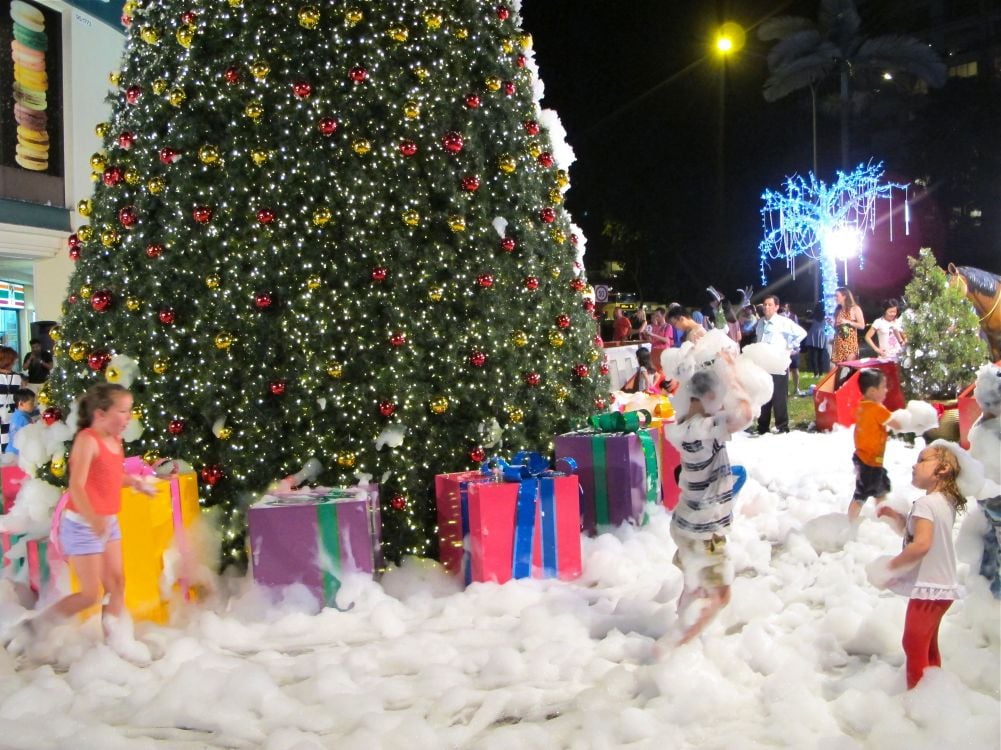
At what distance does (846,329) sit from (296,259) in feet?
29.5

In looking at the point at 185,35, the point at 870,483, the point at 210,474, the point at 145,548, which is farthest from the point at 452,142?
the point at 870,483

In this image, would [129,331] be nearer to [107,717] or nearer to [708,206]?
[107,717]

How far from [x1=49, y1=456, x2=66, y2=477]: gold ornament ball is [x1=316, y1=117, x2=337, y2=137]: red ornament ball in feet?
9.43

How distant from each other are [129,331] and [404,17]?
9.72 feet

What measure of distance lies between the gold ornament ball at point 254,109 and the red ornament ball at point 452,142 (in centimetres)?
128

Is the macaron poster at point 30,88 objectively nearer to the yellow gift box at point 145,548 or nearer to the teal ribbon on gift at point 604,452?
the yellow gift box at point 145,548

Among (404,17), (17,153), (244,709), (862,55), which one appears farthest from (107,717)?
(862,55)

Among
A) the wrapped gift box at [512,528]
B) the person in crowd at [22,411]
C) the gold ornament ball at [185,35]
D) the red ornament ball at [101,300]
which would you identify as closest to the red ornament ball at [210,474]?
the red ornament ball at [101,300]

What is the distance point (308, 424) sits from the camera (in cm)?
607

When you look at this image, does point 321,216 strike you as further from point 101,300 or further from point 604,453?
point 604,453

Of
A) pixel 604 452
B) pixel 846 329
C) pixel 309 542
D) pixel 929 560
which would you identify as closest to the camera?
pixel 929 560

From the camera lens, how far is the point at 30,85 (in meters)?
15.6

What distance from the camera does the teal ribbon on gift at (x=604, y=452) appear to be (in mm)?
6707

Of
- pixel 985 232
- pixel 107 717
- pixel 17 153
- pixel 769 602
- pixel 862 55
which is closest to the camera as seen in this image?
pixel 107 717
